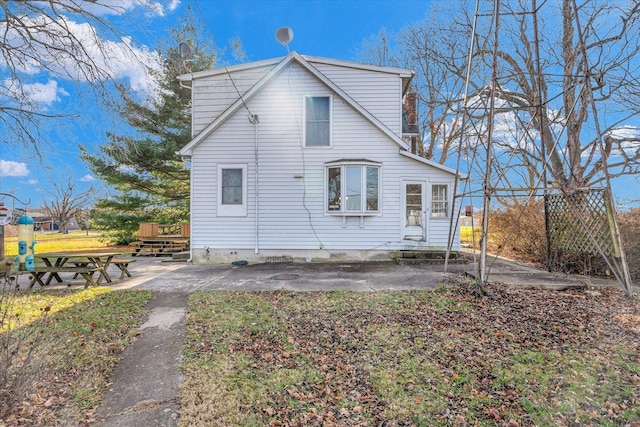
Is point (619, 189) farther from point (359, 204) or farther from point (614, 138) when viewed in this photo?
point (359, 204)

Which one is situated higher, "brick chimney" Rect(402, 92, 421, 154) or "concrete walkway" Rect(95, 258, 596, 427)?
"brick chimney" Rect(402, 92, 421, 154)

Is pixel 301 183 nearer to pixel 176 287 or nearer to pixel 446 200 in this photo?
pixel 446 200

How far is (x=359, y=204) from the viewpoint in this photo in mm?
10523

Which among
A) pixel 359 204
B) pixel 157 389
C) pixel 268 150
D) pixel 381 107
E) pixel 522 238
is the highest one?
pixel 381 107

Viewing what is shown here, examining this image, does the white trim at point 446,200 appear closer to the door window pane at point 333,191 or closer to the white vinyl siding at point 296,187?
the white vinyl siding at point 296,187

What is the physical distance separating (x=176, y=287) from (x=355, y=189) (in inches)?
233

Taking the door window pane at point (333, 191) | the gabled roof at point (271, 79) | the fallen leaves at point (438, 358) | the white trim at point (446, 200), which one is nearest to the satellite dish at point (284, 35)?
the gabled roof at point (271, 79)

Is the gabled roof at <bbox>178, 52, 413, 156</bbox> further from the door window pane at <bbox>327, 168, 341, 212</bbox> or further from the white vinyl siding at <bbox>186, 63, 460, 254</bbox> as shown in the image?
the door window pane at <bbox>327, 168, 341, 212</bbox>

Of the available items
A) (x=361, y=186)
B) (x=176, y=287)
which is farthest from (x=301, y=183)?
(x=176, y=287)

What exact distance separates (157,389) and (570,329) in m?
5.29

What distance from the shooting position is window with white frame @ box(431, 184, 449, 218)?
10.8 m

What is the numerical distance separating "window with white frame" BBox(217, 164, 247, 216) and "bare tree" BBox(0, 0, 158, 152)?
493cm

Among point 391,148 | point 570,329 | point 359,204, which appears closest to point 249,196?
point 359,204

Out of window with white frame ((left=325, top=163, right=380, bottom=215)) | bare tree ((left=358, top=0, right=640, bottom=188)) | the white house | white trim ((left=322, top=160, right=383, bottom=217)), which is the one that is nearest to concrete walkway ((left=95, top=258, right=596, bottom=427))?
the white house
